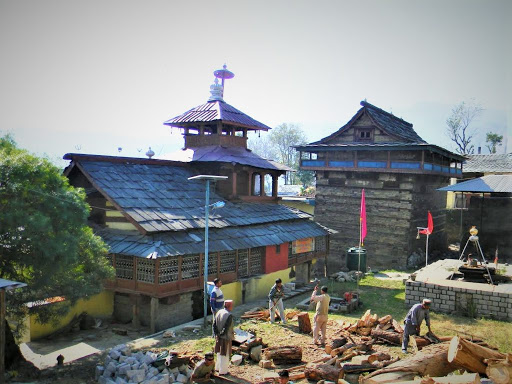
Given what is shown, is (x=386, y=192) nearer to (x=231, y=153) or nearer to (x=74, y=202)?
(x=231, y=153)

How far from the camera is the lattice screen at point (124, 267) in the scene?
16344mm

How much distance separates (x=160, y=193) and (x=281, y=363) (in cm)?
981

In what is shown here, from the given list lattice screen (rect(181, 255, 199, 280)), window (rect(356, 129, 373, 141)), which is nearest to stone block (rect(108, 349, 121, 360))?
lattice screen (rect(181, 255, 199, 280))

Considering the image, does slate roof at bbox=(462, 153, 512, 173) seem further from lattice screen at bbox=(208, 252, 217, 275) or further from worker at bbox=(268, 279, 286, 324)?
worker at bbox=(268, 279, 286, 324)

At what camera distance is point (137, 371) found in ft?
33.3

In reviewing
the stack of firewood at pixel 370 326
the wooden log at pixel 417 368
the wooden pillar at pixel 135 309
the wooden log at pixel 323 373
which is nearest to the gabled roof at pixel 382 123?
the stack of firewood at pixel 370 326

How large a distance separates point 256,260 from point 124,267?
6303 millimetres

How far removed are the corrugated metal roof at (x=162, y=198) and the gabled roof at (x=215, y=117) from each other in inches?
125

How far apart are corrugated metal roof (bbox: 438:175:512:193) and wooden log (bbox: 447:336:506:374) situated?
1548 cm

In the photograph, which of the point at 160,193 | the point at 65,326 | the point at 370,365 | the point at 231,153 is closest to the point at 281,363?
the point at 370,365

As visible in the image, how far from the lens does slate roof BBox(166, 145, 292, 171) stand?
72.6 feet

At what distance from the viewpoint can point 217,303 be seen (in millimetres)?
13758

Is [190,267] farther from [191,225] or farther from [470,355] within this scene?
[470,355]

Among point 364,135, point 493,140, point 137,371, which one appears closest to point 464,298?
point 137,371
